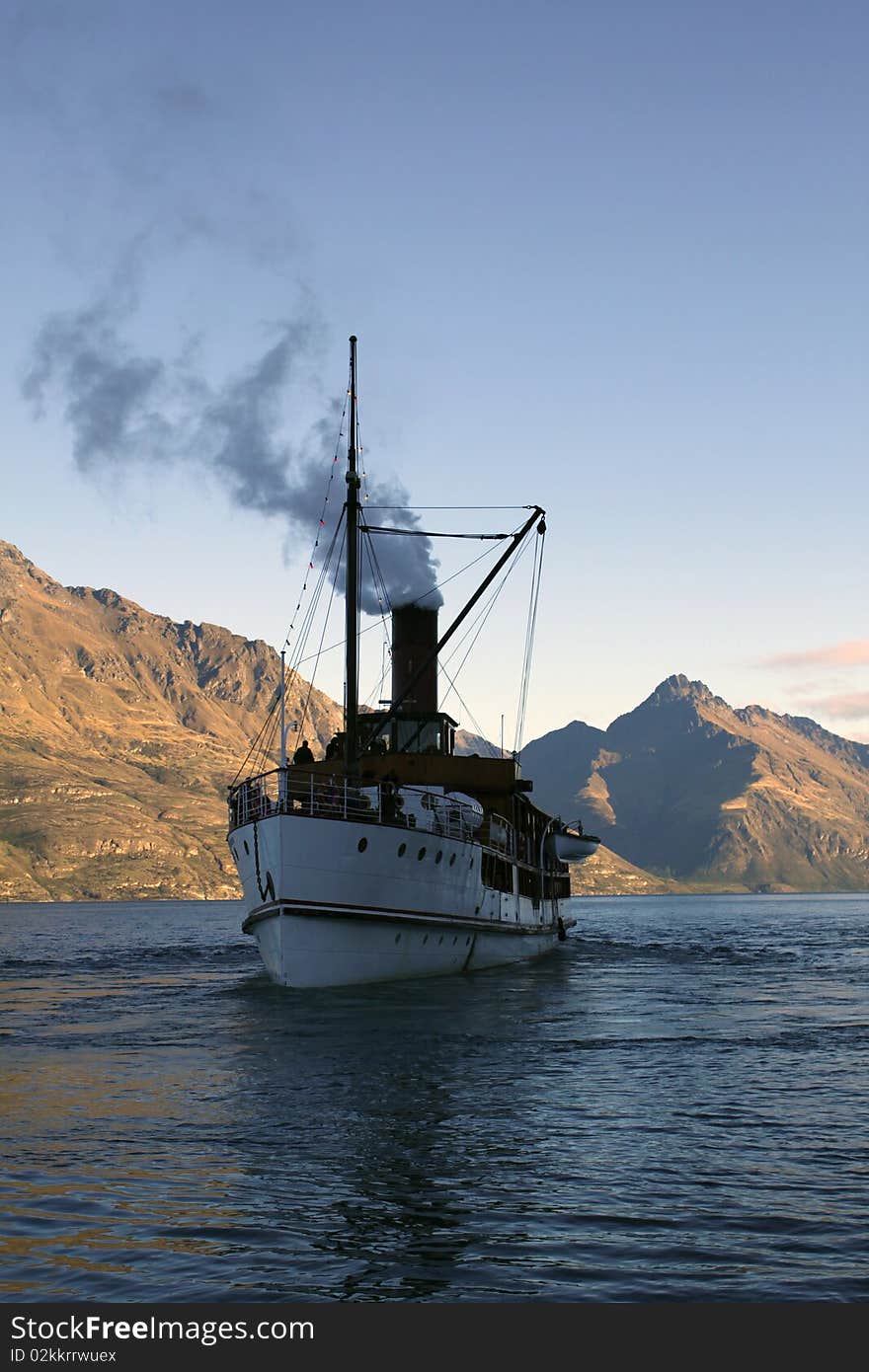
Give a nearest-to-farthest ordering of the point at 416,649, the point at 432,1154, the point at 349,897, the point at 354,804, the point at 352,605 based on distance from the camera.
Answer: the point at 432,1154 < the point at 349,897 < the point at 354,804 < the point at 352,605 < the point at 416,649

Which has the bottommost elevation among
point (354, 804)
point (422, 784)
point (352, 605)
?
point (354, 804)

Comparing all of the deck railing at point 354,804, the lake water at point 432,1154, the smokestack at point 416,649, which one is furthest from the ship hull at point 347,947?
the smokestack at point 416,649

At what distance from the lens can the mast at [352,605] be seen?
49906mm

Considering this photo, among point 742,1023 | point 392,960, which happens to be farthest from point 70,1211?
point 392,960

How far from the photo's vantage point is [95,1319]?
11.0m

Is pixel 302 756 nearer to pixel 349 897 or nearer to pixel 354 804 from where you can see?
pixel 354 804

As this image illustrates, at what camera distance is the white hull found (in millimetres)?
39031

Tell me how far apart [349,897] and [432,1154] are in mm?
21750

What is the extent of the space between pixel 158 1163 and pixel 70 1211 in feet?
8.96

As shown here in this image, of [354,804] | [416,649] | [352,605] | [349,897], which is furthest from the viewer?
[416,649]

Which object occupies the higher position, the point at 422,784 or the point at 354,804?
the point at 422,784

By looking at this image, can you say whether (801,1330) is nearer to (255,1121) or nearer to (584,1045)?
(255,1121)

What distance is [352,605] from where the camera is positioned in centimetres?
5212

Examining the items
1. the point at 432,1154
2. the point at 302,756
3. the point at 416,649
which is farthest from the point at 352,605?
the point at 432,1154
